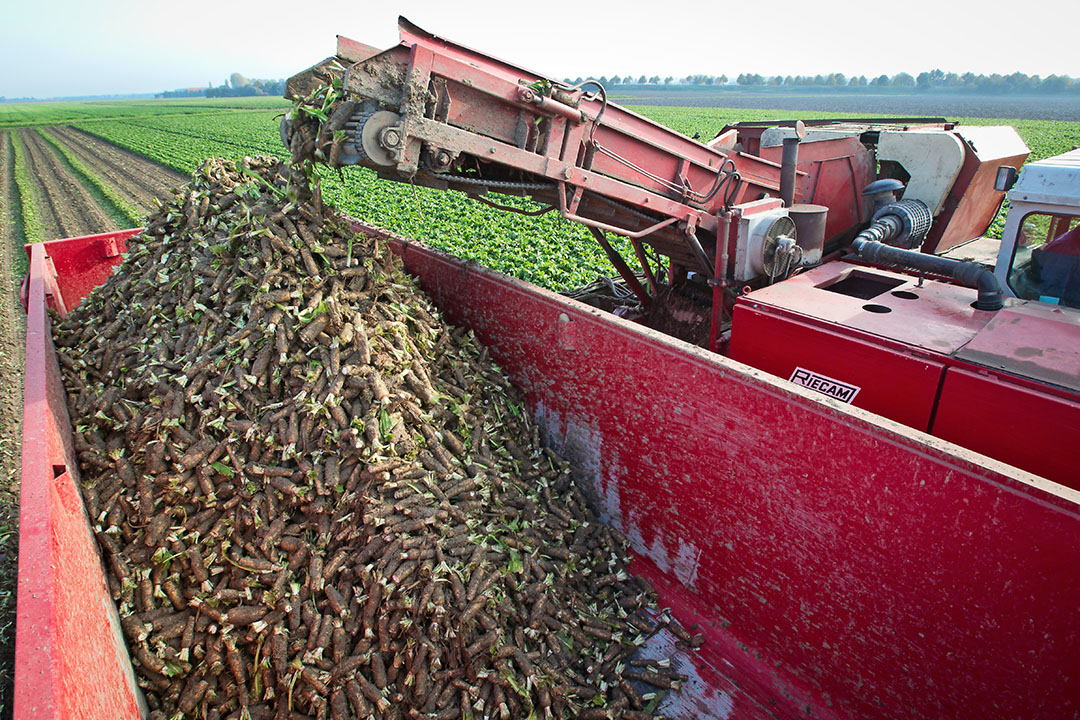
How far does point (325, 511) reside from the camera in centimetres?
325

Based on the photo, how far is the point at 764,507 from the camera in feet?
9.99

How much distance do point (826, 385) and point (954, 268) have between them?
3.20 ft

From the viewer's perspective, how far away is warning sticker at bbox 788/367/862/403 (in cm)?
323

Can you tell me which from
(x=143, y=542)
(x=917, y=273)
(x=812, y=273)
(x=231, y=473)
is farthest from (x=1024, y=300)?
(x=143, y=542)

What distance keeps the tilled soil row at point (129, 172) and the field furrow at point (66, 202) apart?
0.93 m

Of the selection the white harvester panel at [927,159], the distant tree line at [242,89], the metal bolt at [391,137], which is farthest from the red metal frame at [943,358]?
the distant tree line at [242,89]

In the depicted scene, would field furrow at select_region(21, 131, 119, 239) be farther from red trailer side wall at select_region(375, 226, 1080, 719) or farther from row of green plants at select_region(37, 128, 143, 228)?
red trailer side wall at select_region(375, 226, 1080, 719)

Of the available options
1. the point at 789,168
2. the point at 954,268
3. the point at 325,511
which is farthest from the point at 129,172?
the point at 954,268

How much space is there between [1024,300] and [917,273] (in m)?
0.75

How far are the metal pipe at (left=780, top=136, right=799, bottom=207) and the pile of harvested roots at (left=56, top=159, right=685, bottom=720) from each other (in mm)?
2438

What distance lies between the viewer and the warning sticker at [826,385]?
3232 millimetres

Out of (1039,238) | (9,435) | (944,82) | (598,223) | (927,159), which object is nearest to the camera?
(1039,238)

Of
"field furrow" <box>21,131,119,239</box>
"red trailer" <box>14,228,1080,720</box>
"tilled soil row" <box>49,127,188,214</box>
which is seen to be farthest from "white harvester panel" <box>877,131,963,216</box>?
"tilled soil row" <box>49,127,188,214</box>

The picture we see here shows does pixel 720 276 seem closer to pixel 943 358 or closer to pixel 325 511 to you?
pixel 943 358
